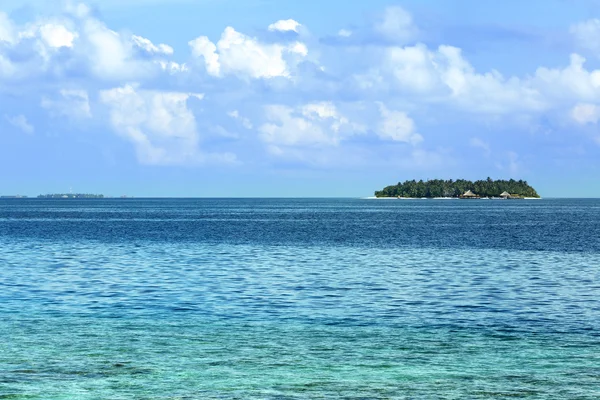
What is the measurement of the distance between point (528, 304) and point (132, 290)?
20.6 m

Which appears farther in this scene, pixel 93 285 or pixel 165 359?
pixel 93 285

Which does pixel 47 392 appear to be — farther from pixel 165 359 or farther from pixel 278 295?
pixel 278 295

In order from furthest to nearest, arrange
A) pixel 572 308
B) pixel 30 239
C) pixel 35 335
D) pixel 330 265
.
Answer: pixel 30 239 < pixel 330 265 < pixel 572 308 < pixel 35 335

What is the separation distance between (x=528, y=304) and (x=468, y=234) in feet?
238

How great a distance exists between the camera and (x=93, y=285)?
4700cm

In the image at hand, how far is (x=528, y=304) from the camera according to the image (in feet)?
128

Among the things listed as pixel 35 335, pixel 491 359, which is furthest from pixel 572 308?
pixel 35 335

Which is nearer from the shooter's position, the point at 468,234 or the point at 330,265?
the point at 330,265

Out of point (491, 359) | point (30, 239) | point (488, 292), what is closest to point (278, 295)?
point (488, 292)

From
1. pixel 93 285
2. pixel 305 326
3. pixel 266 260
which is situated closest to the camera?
pixel 305 326

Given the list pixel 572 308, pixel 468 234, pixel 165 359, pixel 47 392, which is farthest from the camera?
pixel 468 234

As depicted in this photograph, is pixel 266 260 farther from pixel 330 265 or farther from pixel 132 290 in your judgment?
pixel 132 290

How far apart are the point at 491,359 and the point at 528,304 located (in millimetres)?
13936

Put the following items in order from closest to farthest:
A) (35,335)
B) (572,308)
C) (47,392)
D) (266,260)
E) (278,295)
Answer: (47,392) < (35,335) < (572,308) < (278,295) < (266,260)
